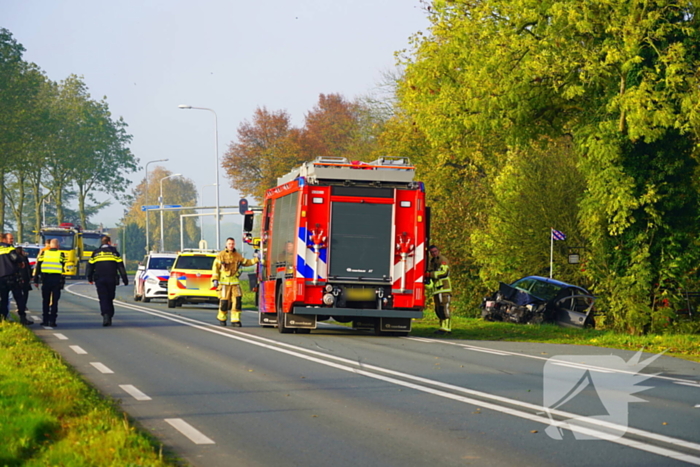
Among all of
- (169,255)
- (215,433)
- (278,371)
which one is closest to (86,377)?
(278,371)

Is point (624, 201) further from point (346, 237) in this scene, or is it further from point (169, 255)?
point (169, 255)

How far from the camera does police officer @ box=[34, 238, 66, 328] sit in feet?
62.4

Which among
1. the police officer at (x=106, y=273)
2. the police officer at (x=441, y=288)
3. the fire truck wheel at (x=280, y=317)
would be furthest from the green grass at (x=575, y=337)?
the police officer at (x=106, y=273)

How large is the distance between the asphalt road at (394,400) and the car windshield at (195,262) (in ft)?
36.7

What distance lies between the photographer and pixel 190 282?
28.0 m

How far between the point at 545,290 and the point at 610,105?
703 centimetres

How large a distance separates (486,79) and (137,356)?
1119 centimetres

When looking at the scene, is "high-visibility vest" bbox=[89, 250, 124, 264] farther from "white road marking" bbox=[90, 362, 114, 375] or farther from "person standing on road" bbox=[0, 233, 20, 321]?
"white road marking" bbox=[90, 362, 114, 375]

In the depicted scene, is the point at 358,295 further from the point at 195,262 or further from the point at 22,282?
the point at 195,262

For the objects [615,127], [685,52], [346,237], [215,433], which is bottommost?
[215,433]

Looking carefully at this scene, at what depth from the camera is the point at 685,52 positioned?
61.4 ft

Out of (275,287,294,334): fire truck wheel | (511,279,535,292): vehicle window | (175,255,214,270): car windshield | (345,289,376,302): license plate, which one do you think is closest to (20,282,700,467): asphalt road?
(345,289,376,302): license plate

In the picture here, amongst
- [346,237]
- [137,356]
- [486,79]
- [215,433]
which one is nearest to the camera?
[215,433]

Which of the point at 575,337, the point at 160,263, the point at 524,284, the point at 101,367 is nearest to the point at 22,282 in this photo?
the point at 101,367
